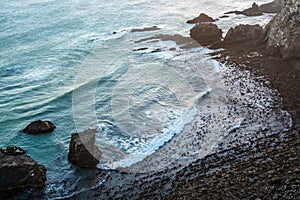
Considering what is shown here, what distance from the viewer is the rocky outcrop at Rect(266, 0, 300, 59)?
30984mm

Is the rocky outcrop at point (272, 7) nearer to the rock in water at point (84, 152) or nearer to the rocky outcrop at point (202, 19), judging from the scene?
the rocky outcrop at point (202, 19)

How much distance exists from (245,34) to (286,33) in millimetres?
8233

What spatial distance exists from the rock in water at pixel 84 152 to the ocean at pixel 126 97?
51cm

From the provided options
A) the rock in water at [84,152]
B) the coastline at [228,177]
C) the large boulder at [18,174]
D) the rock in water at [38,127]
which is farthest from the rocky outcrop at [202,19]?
the large boulder at [18,174]

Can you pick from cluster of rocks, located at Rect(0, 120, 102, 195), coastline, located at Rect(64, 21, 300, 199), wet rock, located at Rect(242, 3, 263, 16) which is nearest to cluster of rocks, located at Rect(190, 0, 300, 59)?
coastline, located at Rect(64, 21, 300, 199)

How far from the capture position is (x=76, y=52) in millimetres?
43844

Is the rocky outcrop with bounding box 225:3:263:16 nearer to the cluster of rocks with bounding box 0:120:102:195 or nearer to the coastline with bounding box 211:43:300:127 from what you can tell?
the coastline with bounding box 211:43:300:127

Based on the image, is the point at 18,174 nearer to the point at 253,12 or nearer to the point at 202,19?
the point at 202,19

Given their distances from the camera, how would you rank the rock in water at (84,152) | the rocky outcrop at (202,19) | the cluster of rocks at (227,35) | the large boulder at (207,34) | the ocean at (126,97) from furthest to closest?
the rocky outcrop at (202,19), the large boulder at (207,34), the cluster of rocks at (227,35), the ocean at (126,97), the rock in water at (84,152)

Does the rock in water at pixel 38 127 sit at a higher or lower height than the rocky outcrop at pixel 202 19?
lower

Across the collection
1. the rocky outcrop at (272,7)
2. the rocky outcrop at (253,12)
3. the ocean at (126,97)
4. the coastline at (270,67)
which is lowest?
the ocean at (126,97)

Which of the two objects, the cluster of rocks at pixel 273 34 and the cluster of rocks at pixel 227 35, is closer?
the cluster of rocks at pixel 273 34

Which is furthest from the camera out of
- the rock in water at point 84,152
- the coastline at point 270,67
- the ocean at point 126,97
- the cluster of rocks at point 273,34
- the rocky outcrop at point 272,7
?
the rocky outcrop at point 272,7

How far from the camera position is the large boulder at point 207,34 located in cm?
4269
